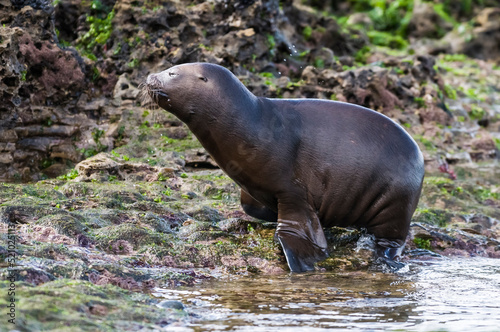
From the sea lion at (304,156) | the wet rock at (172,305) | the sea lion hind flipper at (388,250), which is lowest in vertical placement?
the sea lion hind flipper at (388,250)

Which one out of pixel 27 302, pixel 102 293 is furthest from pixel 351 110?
pixel 27 302

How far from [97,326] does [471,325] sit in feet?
7.52

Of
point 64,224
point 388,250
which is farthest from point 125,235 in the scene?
point 388,250

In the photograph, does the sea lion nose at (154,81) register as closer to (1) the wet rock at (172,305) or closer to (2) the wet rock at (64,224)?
(2) the wet rock at (64,224)

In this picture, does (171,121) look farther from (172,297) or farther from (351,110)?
(172,297)

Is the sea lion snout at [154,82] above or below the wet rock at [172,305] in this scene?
above

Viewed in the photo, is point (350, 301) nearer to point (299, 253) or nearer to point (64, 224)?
point (299, 253)

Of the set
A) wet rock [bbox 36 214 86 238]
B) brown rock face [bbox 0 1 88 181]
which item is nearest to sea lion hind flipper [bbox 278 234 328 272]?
wet rock [bbox 36 214 86 238]

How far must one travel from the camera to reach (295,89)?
37.7 feet

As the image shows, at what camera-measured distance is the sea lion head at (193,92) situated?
6.32 metres

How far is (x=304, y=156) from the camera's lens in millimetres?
6461

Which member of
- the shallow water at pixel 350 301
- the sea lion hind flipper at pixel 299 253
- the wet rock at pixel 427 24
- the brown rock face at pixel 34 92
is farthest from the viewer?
the wet rock at pixel 427 24

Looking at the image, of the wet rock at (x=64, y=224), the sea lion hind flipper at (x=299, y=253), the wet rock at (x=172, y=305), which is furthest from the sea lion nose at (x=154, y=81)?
the wet rock at (x=172, y=305)

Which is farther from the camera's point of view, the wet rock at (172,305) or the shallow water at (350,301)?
the wet rock at (172,305)
